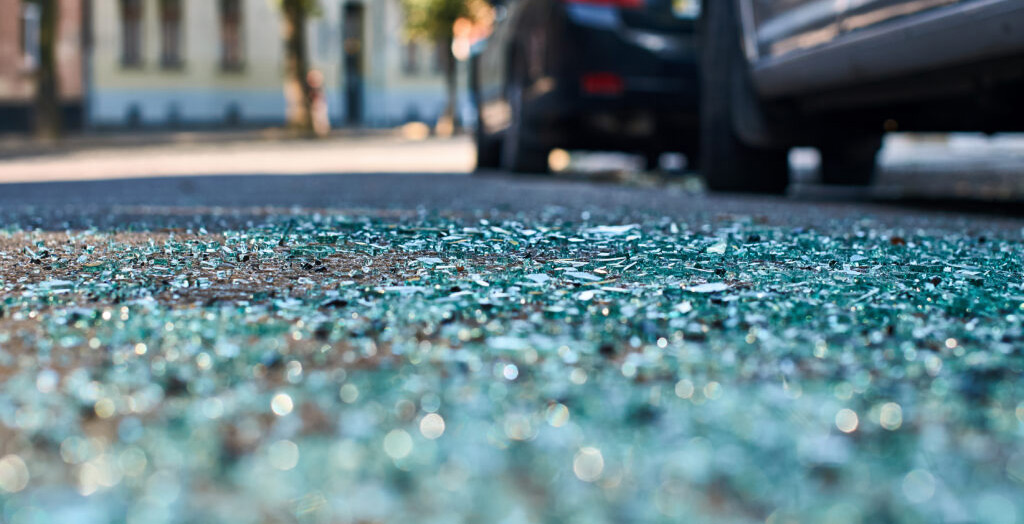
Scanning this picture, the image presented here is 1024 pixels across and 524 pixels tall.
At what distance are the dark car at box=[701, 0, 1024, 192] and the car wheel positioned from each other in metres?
2.14

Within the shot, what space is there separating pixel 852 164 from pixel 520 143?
2264 millimetres

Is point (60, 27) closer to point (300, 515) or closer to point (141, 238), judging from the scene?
point (141, 238)

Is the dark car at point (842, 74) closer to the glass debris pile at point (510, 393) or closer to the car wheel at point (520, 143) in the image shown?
the glass debris pile at point (510, 393)

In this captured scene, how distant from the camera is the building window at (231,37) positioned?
118ft

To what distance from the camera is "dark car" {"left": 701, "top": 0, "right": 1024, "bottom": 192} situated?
3.73 m

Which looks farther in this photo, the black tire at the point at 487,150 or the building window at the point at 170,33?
the building window at the point at 170,33

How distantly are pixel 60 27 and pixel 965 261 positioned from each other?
3433 centimetres

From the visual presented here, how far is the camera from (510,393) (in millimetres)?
1358

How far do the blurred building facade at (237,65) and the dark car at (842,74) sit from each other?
1233 inches

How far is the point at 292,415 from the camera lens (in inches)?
49.2

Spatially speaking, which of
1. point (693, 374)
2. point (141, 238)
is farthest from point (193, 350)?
point (141, 238)

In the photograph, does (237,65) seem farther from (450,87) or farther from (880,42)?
(880,42)

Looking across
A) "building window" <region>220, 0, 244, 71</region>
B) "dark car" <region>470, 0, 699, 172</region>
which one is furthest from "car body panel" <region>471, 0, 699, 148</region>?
"building window" <region>220, 0, 244, 71</region>

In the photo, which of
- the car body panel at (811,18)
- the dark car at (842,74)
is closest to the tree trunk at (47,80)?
the dark car at (842,74)
